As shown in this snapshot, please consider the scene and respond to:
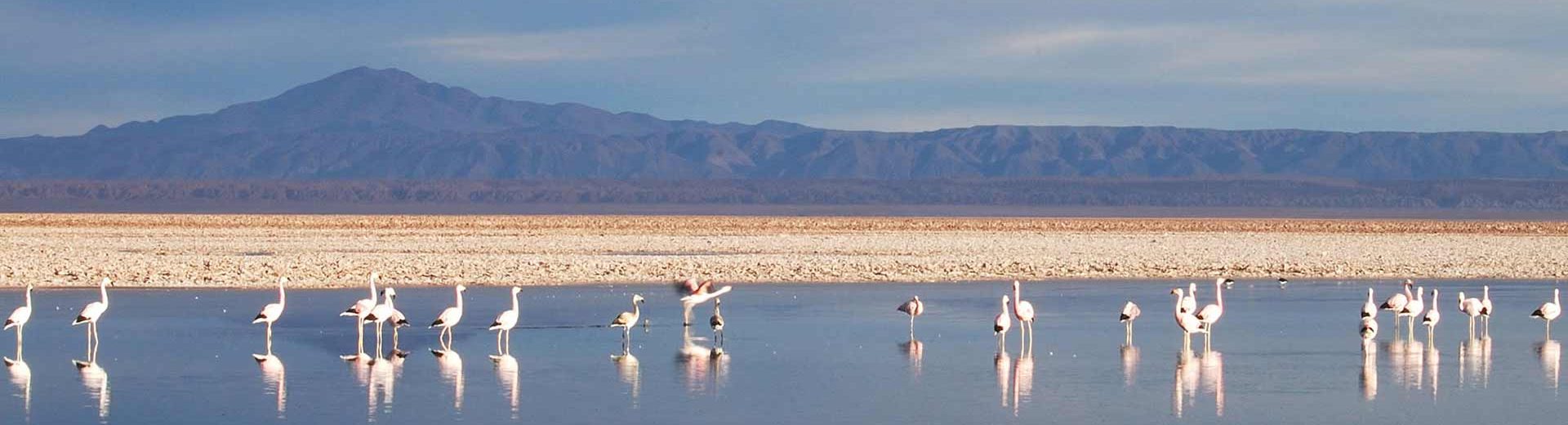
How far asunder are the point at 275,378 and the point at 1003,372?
4.87 meters

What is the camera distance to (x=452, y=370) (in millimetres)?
13938

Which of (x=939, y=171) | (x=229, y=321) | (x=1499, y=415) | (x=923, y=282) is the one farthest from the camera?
(x=939, y=171)

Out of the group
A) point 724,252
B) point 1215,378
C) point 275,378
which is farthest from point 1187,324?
point 724,252

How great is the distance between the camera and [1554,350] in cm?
1566

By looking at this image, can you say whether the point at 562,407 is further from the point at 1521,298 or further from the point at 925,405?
the point at 1521,298

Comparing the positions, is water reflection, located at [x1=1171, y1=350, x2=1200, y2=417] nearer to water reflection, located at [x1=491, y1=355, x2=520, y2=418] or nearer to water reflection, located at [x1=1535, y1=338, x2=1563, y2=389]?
water reflection, located at [x1=1535, y1=338, x2=1563, y2=389]

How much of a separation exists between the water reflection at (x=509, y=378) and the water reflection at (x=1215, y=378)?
4.11 metres

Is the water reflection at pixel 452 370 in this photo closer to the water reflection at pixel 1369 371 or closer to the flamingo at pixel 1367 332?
the water reflection at pixel 1369 371

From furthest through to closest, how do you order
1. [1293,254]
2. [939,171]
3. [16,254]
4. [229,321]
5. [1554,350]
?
[939,171], [1293,254], [16,254], [229,321], [1554,350]

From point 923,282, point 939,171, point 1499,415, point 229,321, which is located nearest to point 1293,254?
point 923,282

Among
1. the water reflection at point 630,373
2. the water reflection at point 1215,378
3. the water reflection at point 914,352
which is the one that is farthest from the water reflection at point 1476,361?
the water reflection at point 630,373

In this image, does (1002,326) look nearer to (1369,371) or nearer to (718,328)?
(718,328)

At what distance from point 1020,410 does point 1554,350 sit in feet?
19.6

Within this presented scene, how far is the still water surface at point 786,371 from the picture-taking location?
11.7 metres
